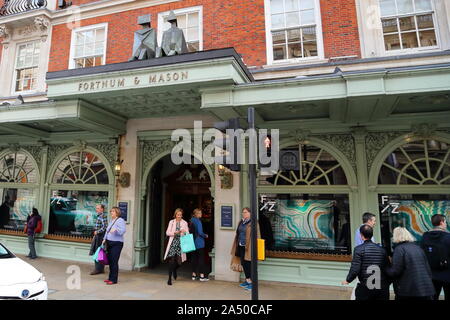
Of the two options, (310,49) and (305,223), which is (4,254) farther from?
(310,49)

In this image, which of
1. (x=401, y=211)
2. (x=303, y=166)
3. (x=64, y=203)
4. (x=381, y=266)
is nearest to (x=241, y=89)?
(x=303, y=166)

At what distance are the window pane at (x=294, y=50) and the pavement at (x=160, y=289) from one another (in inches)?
243

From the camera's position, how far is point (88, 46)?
10.4 m

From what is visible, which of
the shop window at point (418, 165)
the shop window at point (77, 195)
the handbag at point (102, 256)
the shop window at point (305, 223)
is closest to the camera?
the shop window at point (418, 165)

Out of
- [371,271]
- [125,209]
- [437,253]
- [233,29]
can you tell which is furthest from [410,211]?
[125,209]

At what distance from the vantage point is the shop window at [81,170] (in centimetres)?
946

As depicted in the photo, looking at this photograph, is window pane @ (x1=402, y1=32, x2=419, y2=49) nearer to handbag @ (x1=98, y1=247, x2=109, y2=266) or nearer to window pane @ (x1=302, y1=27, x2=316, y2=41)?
window pane @ (x1=302, y1=27, x2=316, y2=41)

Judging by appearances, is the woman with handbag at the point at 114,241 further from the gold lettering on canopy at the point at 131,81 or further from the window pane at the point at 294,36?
the window pane at the point at 294,36

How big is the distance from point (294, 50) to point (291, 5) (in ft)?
4.66

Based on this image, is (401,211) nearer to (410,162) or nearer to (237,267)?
(410,162)

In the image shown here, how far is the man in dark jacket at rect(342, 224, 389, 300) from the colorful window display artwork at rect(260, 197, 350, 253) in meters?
3.15

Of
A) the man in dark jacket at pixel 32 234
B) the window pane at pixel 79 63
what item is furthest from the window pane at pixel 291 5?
the man in dark jacket at pixel 32 234

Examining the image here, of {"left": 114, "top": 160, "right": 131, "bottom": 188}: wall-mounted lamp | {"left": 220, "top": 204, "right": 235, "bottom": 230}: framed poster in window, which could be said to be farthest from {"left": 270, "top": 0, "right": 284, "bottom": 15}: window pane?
{"left": 114, "top": 160, "right": 131, "bottom": 188}: wall-mounted lamp

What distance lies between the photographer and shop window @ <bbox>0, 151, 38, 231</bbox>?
415 inches
